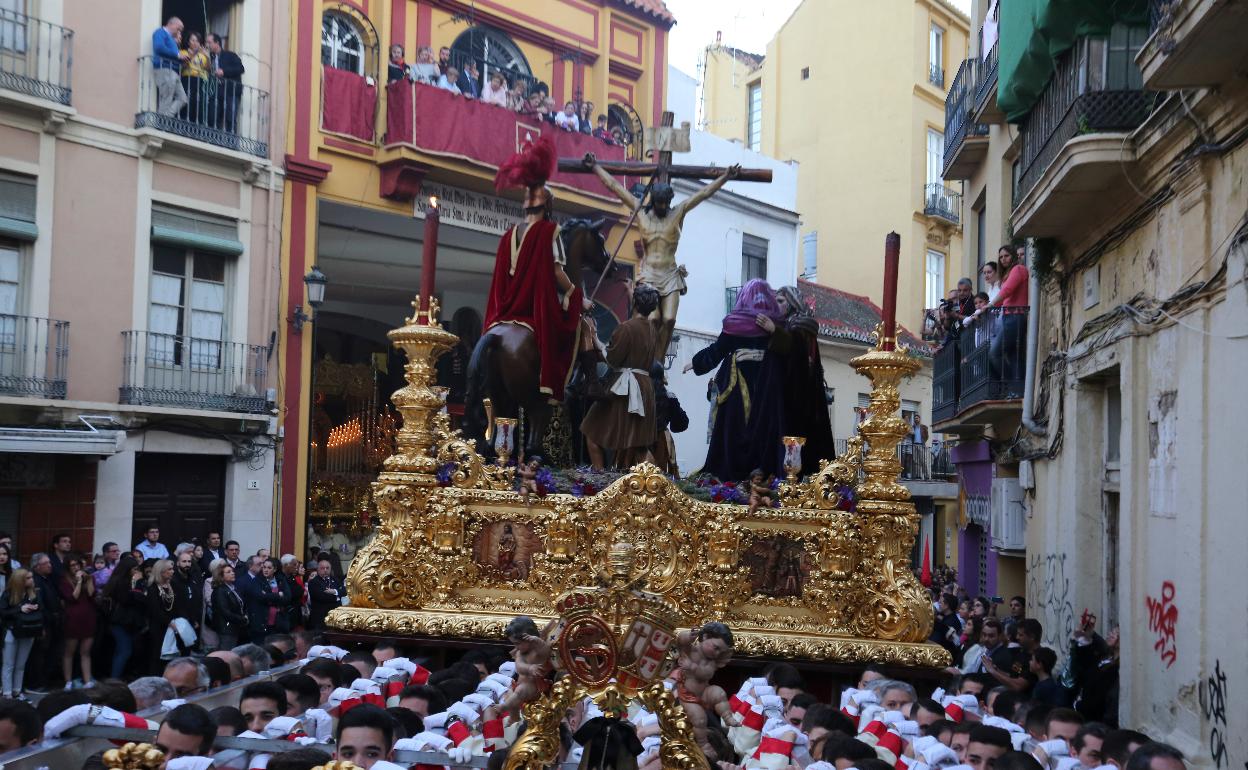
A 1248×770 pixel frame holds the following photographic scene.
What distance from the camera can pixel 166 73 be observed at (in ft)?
54.1

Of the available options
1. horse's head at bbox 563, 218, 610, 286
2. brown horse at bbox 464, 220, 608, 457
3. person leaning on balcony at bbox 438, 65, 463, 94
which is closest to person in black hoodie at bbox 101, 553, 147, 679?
brown horse at bbox 464, 220, 608, 457

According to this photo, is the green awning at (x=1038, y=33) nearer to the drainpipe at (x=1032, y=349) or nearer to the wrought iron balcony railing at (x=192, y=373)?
the drainpipe at (x=1032, y=349)

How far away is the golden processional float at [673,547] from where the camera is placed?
7.88 meters

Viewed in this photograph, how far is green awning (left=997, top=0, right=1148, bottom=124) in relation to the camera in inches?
410

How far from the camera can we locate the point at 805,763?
589cm

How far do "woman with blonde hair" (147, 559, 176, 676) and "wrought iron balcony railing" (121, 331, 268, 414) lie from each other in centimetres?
396

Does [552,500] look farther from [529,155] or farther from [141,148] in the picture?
[141,148]

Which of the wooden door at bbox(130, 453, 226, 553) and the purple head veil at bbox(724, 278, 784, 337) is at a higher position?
the purple head veil at bbox(724, 278, 784, 337)

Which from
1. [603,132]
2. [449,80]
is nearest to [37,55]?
[449,80]

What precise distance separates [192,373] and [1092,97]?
38.3ft

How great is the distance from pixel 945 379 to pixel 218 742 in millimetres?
13320

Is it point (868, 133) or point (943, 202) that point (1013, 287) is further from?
point (868, 133)

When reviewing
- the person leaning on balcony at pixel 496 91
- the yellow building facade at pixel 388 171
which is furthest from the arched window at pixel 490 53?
Answer: the person leaning on balcony at pixel 496 91

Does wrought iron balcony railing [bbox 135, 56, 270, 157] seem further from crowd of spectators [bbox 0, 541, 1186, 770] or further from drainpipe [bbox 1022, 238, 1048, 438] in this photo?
drainpipe [bbox 1022, 238, 1048, 438]
